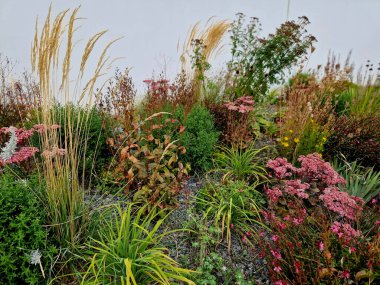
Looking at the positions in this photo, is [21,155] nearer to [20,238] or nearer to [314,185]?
[20,238]

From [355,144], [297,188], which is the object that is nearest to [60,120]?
[297,188]

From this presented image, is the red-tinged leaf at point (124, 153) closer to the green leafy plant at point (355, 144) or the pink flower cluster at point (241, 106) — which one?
the pink flower cluster at point (241, 106)

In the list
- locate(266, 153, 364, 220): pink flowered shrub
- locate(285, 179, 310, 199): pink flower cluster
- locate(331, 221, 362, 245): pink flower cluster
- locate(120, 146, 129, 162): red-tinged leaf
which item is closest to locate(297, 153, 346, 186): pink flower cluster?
locate(266, 153, 364, 220): pink flowered shrub

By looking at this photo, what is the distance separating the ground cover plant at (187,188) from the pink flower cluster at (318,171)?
0.02 m

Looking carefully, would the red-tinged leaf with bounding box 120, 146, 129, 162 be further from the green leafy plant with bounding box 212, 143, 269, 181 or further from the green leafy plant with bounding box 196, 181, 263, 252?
the green leafy plant with bounding box 212, 143, 269, 181

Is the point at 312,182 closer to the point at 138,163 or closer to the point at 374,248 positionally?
the point at 374,248

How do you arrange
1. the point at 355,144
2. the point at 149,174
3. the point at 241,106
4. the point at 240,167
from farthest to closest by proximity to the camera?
1. the point at 355,144
2. the point at 241,106
3. the point at 240,167
4. the point at 149,174

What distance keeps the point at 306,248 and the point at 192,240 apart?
1.08 m

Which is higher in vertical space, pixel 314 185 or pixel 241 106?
pixel 241 106

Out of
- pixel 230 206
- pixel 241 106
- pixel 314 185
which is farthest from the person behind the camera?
pixel 241 106

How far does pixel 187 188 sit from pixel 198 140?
647 millimetres

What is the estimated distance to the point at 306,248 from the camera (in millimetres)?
3211

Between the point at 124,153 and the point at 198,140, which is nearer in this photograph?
the point at 124,153

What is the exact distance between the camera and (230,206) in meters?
3.77
